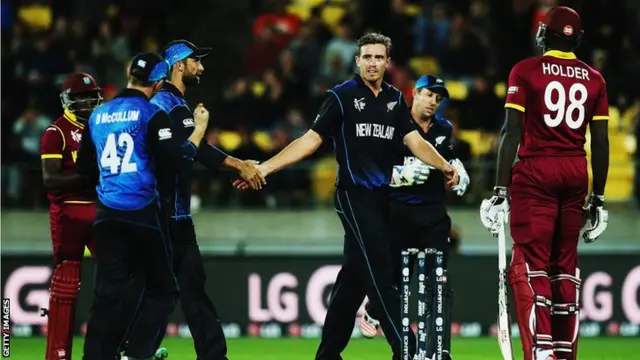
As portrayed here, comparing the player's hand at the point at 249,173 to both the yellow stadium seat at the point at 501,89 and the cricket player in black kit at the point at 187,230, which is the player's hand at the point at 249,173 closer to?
the cricket player in black kit at the point at 187,230

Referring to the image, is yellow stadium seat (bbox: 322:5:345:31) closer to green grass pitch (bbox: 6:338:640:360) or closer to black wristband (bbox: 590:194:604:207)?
green grass pitch (bbox: 6:338:640:360)

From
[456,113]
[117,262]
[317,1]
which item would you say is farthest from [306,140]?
[317,1]

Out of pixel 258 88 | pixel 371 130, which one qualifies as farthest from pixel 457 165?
pixel 258 88

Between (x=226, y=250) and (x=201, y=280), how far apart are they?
19.9 ft

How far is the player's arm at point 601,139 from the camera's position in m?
10.0

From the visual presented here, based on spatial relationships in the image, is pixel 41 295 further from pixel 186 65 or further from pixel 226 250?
pixel 186 65

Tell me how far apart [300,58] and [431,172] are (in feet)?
27.3

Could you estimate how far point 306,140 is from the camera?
33.7 feet

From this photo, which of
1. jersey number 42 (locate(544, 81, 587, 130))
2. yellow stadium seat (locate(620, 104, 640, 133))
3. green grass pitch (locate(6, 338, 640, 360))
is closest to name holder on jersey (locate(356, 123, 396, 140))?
jersey number 42 (locate(544, 81, 587, 130))

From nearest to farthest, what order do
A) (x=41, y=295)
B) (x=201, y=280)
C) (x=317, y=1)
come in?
(x=201, y=280), (x=41, y=295), (x=317, y=1)

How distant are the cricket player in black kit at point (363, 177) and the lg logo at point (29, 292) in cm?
565

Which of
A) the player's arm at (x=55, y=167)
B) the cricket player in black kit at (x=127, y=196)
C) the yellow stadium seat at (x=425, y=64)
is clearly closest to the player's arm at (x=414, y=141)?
the cricket player in black kit at (x=127, y=196)

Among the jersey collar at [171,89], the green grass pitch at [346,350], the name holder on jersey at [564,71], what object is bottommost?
the green grass pitch at [346,350]

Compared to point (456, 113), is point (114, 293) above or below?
below
